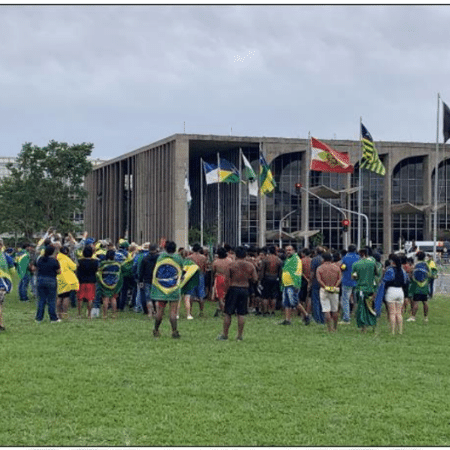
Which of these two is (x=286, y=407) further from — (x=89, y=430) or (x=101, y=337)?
(x=101, y=337)

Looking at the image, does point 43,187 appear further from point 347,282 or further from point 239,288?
point 239,288

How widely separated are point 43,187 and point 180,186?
12.9 m

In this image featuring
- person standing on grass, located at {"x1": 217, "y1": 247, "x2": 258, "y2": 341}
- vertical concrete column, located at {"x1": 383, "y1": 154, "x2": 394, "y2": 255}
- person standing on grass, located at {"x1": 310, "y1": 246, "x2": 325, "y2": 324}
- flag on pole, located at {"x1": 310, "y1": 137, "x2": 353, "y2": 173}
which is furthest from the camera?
vertical concrete column, located at {"x1": 383, "y1": 154, "x2": 394, "y2": 255}

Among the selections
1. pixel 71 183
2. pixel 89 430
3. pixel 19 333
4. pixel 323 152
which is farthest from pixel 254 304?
pixel 71 183

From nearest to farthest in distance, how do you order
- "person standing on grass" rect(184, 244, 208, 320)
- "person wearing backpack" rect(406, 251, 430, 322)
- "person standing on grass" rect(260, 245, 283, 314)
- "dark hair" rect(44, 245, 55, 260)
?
"dark hair" rect(44, 245, 55, 260) → "person standing on grass" rect(184, 244, 208, 320) → "person wearing backpack" rect(406, 251, 430, 322) → "person standing on grass" rect(260, 245, 283, 314)

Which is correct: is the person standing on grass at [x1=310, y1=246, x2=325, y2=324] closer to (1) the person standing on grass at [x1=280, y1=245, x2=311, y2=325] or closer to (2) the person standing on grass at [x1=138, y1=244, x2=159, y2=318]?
(1) the person standing on grass at [x1=280, y1=245, x2=311, y2=325]

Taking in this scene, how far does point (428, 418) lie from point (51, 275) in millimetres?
10115

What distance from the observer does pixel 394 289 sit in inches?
645

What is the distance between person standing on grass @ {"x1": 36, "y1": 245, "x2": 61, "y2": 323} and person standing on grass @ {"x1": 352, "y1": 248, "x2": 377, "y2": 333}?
6.19m

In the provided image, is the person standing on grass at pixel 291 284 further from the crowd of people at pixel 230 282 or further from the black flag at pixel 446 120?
the black flag at pixel 446 120


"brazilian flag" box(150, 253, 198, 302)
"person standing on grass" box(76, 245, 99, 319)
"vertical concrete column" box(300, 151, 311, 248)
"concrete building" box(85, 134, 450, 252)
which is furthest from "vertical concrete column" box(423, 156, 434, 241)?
"brazilian flag" box(150, 253, 198, 302)

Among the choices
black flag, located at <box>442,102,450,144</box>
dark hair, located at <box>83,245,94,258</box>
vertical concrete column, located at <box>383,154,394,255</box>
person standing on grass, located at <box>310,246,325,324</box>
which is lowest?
person standing on grass, located at <box>310,246,325,324</box>

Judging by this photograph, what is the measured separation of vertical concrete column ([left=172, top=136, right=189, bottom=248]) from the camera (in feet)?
230

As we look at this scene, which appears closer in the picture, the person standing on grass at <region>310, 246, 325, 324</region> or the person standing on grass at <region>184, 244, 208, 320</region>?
the person standing on grass at <region>310, 246, 325, 324</region>
